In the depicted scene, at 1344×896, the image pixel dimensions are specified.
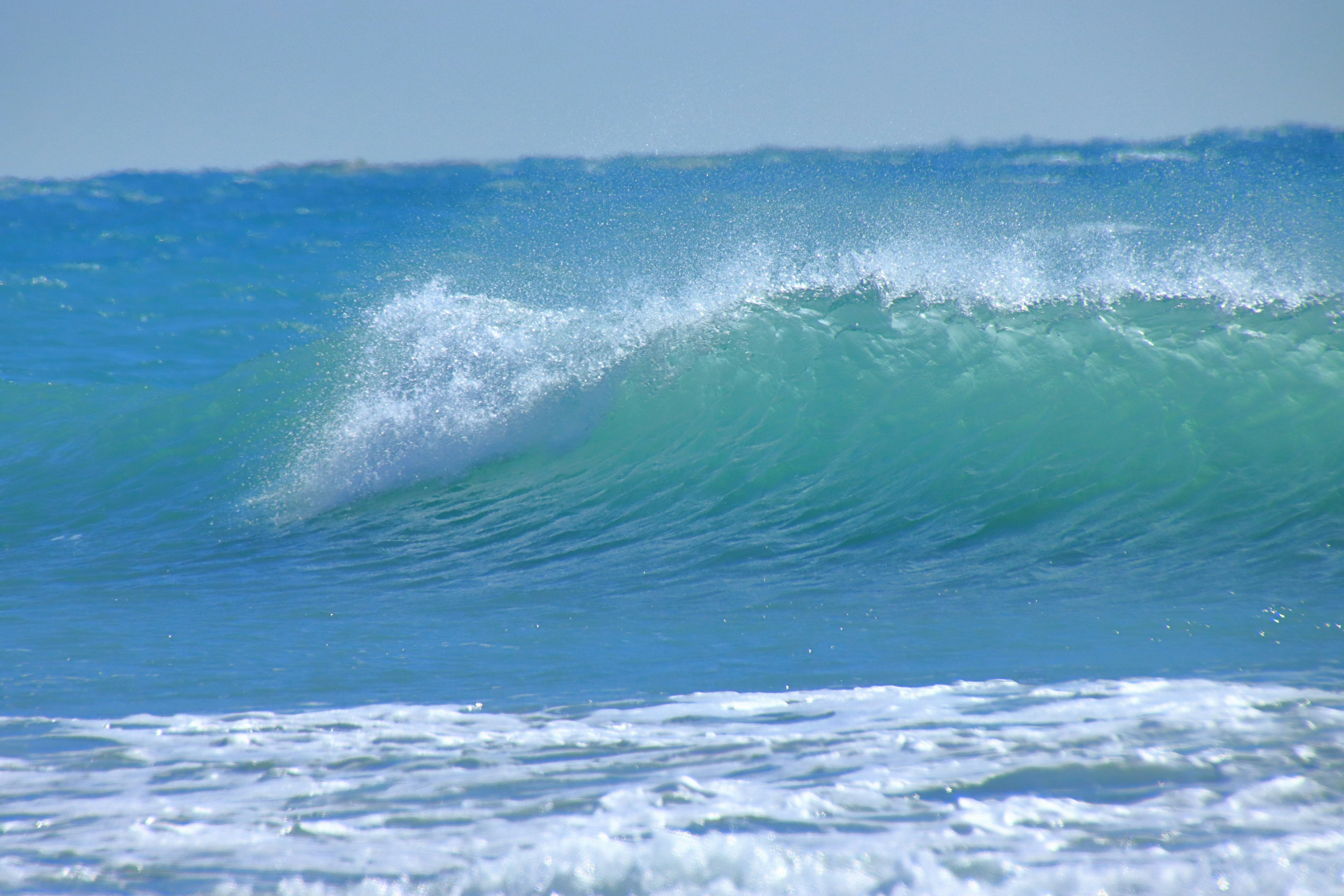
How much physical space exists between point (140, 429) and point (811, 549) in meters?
5.79

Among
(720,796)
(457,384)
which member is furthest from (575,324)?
(720,796)

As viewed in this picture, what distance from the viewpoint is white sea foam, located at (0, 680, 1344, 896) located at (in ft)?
6.53

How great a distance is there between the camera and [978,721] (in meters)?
2.79

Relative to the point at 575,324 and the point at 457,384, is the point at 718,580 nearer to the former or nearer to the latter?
the point at 457,384

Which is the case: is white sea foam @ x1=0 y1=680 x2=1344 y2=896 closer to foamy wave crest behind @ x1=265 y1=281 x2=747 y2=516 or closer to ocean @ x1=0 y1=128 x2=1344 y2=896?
ocean @ x1=0 y1=128 x2=1344 y2=896

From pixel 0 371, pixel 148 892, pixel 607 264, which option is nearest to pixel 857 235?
pixel 607 264

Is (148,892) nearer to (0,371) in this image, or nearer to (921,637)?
(921,637)

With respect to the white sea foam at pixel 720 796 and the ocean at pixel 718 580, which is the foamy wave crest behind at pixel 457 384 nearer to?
the ocean at pixel 718 580

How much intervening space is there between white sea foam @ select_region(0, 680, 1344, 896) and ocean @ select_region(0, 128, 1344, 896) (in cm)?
1

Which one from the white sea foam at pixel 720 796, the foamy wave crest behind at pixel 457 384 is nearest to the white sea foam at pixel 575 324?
the foamy wave crest behind at pixel 457 384

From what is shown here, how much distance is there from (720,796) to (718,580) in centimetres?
227

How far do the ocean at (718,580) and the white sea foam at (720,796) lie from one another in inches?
0.5

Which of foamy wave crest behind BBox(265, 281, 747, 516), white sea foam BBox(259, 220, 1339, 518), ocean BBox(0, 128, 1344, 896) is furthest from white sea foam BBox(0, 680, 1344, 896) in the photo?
white sea foam BBox(259, 220, 1339, 518)

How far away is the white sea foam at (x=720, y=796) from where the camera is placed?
199cm
